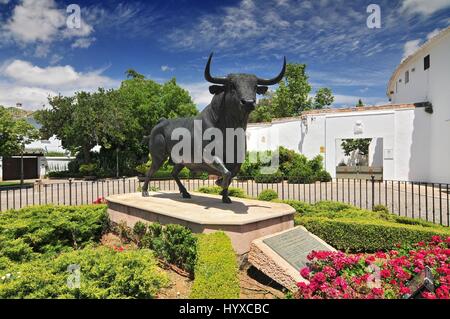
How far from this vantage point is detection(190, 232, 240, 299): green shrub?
302 centimetres

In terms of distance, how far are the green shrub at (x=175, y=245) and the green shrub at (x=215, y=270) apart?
0.42m

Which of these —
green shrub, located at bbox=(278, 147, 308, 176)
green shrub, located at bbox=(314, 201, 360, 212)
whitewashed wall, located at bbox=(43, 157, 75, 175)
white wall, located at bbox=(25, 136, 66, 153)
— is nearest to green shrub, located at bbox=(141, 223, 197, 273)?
green shrub, located at bbox=(314, 201, 360, 212)

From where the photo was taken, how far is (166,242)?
16.0 feet

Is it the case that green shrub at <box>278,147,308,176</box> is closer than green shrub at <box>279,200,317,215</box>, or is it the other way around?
green shrub at <box>279,200,317,215</box>

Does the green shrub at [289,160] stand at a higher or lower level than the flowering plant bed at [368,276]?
higher

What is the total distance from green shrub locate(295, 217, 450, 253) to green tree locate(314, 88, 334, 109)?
29217 mm

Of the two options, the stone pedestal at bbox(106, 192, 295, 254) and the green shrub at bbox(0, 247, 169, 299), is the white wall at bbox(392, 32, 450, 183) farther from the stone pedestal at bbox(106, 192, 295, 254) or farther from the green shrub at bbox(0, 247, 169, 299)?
the green shrub at bbox(0, 247, 169, 299)

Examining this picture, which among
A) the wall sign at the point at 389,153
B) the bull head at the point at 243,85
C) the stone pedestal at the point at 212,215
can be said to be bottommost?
the stone pedestal at the point at 212,215

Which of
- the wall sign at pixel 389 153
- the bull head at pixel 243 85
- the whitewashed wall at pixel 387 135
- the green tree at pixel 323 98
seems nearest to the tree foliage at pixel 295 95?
the green tree at pixel 323 98

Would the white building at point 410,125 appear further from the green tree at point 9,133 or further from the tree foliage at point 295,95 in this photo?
the green tree at point 9,133

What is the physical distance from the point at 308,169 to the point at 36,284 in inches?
660

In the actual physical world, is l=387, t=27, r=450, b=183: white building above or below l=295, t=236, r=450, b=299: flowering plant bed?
above

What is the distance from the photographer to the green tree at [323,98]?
1296 inches
